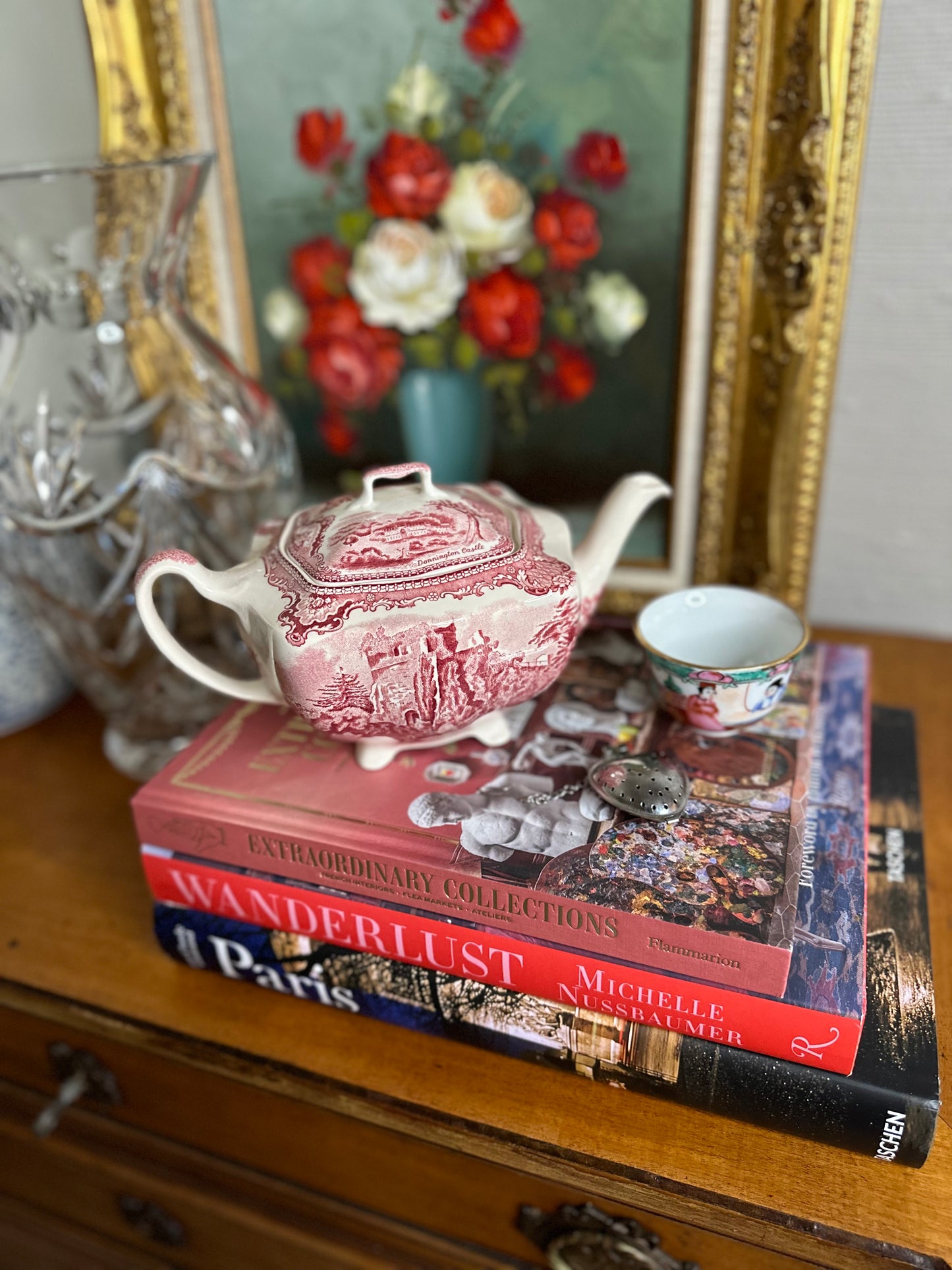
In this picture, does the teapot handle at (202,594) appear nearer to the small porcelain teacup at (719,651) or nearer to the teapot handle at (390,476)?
the teapot handle at (390,476)

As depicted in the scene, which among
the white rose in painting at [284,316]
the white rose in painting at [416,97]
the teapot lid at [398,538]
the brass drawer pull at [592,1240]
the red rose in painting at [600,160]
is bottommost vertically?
the brass drawer pull at [592,1240]

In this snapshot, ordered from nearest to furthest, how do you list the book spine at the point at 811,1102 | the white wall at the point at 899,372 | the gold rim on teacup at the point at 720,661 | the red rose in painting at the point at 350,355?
the book spine at the point at 811,1102, the gold rim on teacup at the point at 720,661, the white wall at the point at 899,372, the red rose in painting at the point at 350,355

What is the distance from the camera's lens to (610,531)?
1.86 feet

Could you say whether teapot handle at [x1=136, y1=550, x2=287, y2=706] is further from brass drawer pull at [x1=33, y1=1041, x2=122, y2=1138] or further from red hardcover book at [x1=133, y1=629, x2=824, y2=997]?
brass drawer pull at [x1=33, y1=1041, x2=122, y2=1138]

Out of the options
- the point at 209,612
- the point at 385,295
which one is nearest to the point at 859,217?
the point at 385,295

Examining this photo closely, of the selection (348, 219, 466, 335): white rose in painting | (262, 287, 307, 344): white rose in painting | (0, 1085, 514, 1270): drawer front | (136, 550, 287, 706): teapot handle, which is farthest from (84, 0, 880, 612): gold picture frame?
(0, 1085, 514, 1270): drawer front

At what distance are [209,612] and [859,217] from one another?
0.57 metres

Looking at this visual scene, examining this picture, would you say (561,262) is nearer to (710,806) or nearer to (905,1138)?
(710,806)

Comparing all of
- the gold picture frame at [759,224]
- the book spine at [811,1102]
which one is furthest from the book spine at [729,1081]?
the gold picture frame at [759,224]

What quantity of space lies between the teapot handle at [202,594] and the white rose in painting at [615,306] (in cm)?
36

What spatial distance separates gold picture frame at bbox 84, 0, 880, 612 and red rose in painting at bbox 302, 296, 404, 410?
0.23 feet

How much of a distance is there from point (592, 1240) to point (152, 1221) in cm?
37

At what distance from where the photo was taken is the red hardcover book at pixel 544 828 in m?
0.45

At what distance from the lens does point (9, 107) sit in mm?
727
